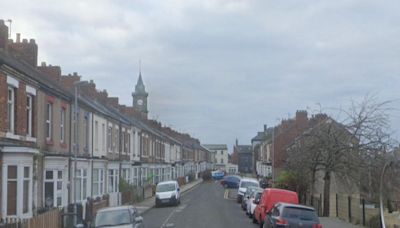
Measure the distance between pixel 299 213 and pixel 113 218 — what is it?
713cm

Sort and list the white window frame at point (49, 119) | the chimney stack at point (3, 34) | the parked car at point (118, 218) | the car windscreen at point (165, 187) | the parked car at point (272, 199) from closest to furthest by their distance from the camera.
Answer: the parked car at point (118, 218) → the chimney stack at point (3, 34) → the white window frame at point (49, 119) → the parked car at point (272, 199) → the car windscreen at point (165, 187)

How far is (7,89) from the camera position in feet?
80.0

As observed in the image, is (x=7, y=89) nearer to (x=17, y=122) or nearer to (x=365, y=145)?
(x=17, y=122)

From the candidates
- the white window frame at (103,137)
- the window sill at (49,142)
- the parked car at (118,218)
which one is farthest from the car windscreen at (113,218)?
the white window frame at (103,137)

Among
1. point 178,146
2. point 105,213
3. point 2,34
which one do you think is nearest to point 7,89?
point 2,34

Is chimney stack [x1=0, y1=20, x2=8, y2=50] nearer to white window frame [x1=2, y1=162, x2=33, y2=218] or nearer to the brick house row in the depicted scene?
the brick house row

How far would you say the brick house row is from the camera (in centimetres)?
2448

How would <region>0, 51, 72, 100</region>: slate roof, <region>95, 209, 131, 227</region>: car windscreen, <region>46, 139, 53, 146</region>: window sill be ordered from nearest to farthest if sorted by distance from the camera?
<region>95, 209, 131, 227</region>: car windscreen
<region>0, 51, 72, 100</region>: slate roof
<region>46, 139, 53, 146</region>: window sill

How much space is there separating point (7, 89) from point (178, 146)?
8157 centimetres

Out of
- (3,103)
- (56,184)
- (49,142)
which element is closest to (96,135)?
(56,184)

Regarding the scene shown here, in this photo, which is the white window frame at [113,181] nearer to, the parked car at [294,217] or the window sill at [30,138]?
the window sill at [30,138]

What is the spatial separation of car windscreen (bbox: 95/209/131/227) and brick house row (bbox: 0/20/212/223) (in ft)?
10.1

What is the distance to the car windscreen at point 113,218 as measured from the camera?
24672mm

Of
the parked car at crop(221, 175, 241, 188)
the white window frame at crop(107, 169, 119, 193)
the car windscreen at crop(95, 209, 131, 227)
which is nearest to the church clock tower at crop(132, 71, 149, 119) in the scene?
the parked car at crop(221, 175, 241, 188)
